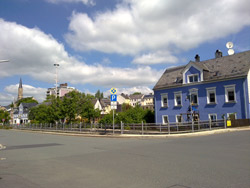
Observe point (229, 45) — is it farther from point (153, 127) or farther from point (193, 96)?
point (153, 127)

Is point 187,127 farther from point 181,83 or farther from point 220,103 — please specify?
point 181,83

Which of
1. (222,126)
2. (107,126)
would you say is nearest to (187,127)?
(222,126)

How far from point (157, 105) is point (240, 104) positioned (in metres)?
13.7

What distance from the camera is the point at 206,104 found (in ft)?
109

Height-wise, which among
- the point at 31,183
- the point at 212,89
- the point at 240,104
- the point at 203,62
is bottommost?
the point at 31,183

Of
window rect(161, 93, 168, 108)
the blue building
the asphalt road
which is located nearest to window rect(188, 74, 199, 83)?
the blue building

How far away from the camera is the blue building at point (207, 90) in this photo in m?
29.8

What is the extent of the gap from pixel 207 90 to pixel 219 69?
11.7 feet

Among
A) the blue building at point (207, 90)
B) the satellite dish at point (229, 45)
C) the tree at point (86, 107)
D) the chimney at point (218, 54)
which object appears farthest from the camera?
the tree at point (86, 107)

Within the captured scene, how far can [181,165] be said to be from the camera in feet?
24.9

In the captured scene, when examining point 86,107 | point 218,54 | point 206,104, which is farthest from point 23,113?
point 206,104

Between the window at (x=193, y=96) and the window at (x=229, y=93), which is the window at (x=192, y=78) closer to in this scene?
the window at (x=193, y=96)

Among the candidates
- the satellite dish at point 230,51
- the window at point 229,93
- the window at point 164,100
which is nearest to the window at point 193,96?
the window at point 229,93

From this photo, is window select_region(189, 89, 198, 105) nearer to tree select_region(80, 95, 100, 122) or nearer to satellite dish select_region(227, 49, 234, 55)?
satellite dish select_region(227, 49, 234, 55)
